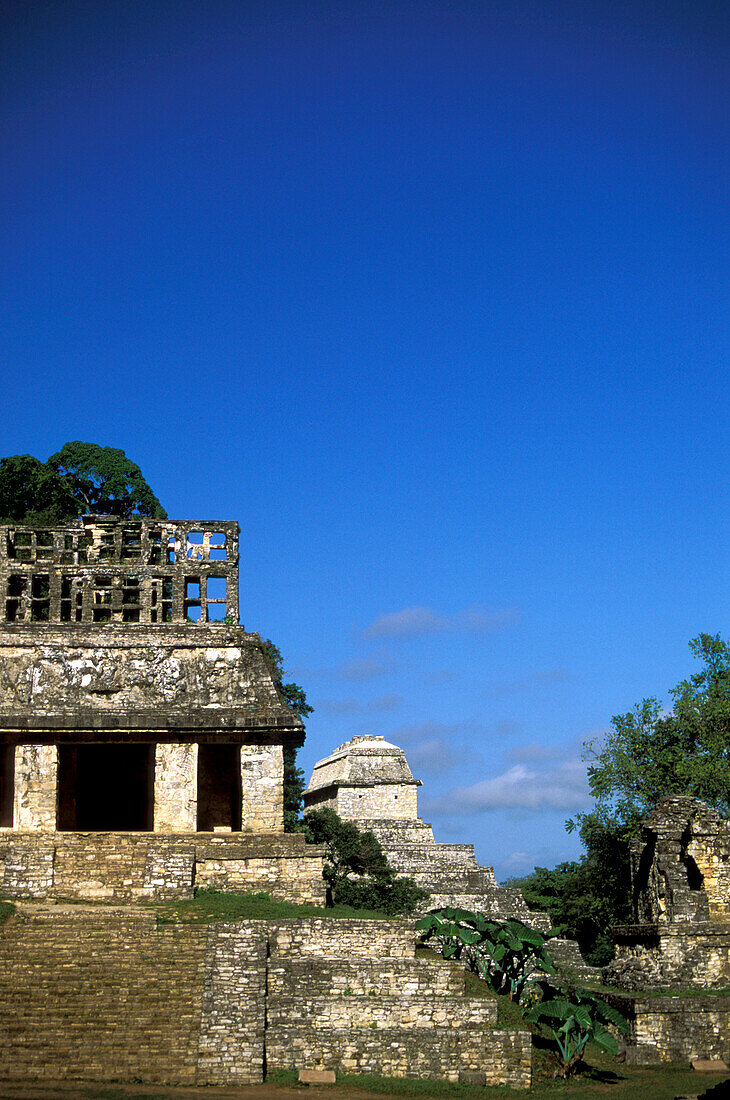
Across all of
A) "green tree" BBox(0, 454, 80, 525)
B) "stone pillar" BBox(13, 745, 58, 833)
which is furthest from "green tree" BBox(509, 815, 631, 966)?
"green tree" BBox(0, 454, 80, 525)

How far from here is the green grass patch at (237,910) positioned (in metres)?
17.8

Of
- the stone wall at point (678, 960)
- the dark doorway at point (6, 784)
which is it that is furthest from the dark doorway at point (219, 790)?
the stone wall at point (678, 960)

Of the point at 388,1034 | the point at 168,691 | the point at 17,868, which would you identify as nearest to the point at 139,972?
the point at 388,1034

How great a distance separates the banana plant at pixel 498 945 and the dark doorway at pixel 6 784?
9621 millimetres

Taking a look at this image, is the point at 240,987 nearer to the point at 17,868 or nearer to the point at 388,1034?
the point at 388,1034

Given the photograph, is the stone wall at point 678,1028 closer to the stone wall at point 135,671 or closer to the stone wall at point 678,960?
the stone wall at point 678,960

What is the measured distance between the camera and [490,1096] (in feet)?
47.4

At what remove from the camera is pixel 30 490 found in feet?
102

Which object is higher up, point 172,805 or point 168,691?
point 168,691

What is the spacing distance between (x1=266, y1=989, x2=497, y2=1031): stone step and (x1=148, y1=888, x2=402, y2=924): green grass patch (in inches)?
74.1

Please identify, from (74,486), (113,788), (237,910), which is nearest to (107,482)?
(74,486)

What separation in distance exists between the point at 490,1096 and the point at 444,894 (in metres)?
10.00

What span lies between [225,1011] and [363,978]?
2066mm

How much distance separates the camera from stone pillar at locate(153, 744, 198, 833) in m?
21.3
